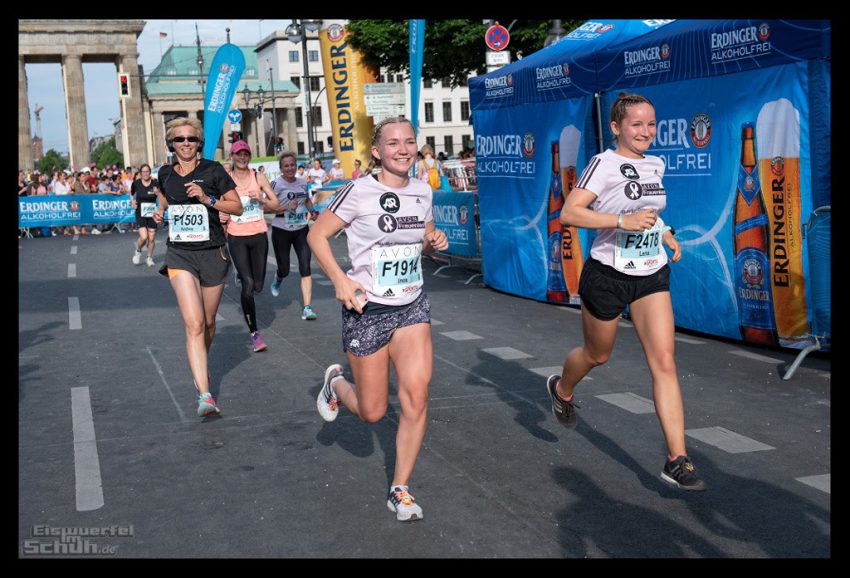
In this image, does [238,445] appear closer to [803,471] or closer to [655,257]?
Answer: [655,257]

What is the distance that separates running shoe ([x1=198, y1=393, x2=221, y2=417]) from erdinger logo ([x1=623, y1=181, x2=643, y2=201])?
3232 mm

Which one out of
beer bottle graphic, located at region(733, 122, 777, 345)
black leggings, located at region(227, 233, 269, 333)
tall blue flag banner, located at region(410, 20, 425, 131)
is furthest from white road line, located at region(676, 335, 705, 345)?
tall blue flag banner, located at region(410, 20, 425, 131)

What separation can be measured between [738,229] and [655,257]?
4.08 m

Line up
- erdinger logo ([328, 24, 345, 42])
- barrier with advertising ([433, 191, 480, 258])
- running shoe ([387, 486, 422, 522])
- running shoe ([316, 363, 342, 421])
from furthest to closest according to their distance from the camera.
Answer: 1. erdinger logo ([328, 24, 345, 42])
2. barrier with advertising ([433, 191, 480, 258])
3. running shoe ([316, 363, 342, 421])
4. running shoe ([387, 486, 422, 522])

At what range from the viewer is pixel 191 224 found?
7230 millimetres

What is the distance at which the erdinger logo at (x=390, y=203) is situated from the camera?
495 cm

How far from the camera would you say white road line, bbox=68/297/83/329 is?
12.0 meters

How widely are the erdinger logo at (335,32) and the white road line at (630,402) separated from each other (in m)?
21.4

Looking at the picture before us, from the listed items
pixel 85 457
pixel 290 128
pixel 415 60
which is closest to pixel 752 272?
pixel 85 457

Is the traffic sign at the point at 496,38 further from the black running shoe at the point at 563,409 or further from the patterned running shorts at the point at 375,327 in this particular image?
the patterned running shorts at the point at 375,327

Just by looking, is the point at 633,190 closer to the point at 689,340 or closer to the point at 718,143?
the point at 718,143

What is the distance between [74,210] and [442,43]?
15.1m

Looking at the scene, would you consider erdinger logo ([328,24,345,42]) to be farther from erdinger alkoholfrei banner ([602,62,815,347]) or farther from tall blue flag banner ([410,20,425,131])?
erdinger alkoholfrei banner ([602,62,815,347])
